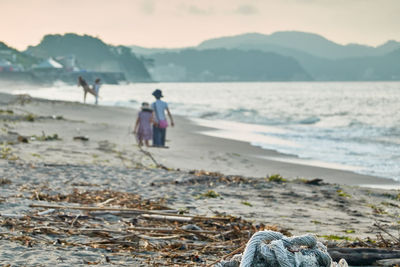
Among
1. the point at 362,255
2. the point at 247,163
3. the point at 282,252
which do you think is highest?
the point at 282,252

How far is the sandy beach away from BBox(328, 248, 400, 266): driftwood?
625mm

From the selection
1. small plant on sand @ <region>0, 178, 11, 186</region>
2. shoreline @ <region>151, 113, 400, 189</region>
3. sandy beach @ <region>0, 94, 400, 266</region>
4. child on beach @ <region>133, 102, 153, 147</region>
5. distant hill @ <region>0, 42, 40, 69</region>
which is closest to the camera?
sandy beach @ <region>0, 94, 400, 266</region>

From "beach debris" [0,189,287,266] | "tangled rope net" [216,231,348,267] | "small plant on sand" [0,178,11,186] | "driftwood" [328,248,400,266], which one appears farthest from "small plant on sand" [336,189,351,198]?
"tangled rope net" [216,231,348,267]

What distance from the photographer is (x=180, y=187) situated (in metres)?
7.59

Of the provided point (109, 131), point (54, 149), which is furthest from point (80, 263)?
point (109, 131)

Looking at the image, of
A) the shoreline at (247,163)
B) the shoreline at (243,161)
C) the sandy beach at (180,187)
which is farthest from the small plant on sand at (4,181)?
the shoreline at (247,163)

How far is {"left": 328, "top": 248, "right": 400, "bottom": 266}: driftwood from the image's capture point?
3.55m

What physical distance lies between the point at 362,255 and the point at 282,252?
1486 millimetres

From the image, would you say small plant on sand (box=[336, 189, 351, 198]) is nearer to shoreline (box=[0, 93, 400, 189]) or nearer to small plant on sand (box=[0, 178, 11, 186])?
shoreline (box=[0, 93, 400, 189])

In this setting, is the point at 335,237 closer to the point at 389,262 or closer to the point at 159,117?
the point at 389,262

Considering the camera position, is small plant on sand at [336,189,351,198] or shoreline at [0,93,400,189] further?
shoreline at [0,93,400,189]

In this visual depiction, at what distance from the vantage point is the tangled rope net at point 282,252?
2.35 meters

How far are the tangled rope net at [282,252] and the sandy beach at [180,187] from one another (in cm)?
138

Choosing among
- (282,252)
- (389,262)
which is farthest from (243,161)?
(282,252)
